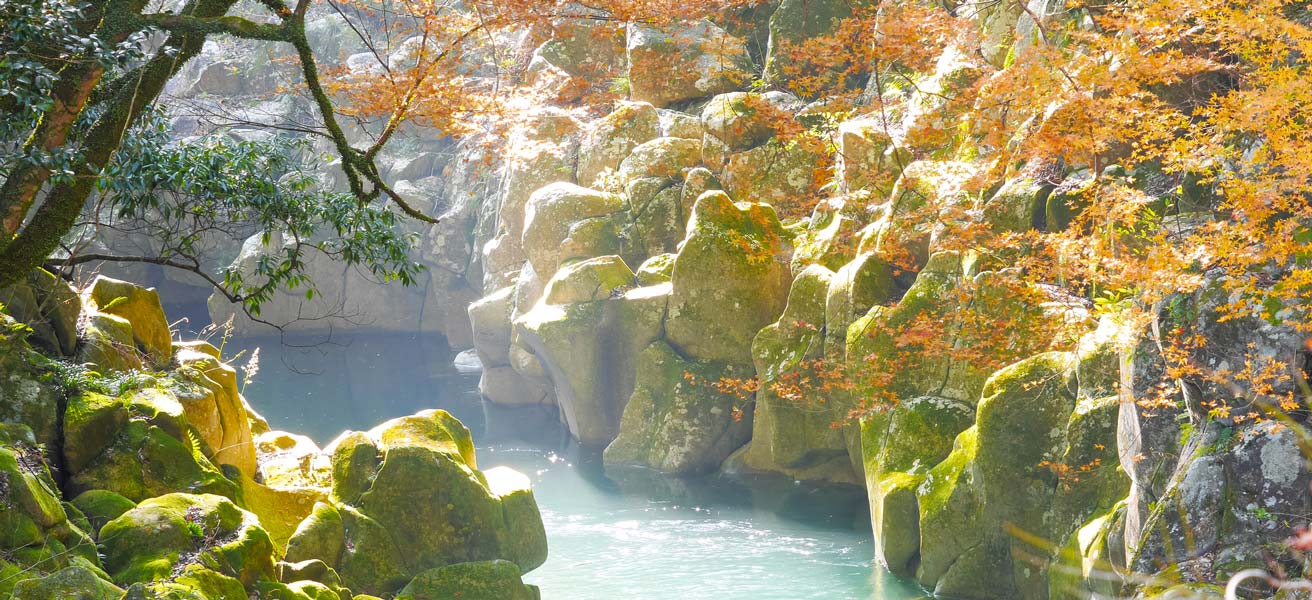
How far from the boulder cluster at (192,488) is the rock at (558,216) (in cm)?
955

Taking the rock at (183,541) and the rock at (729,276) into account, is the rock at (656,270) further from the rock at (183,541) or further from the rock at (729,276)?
the rock at (183,541)

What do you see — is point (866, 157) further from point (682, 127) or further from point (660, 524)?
point (660, 524)

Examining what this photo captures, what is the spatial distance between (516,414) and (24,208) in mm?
19120

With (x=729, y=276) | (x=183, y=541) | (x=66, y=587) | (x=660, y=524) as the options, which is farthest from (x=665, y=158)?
(x=66, y=587)

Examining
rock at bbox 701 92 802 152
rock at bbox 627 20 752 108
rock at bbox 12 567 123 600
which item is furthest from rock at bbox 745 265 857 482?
rock at bbox 12 567 123 600

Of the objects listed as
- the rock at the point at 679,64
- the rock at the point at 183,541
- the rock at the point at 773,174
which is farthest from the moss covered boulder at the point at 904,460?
the rock at the point at 679,64

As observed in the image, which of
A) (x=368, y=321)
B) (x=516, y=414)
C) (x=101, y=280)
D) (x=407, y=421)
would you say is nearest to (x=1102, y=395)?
(x=407, y=421)

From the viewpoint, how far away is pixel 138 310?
32.2 feet

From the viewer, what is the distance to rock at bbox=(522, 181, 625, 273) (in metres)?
21.1

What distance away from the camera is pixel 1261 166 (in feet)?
25.1

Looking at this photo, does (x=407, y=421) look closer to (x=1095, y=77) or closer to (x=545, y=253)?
(x=1095, y=77)

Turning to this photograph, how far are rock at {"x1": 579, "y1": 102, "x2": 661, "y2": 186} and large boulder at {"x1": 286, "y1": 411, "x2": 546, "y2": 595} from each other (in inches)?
461

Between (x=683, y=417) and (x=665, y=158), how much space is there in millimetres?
5773

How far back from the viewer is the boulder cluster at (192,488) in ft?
20.2
